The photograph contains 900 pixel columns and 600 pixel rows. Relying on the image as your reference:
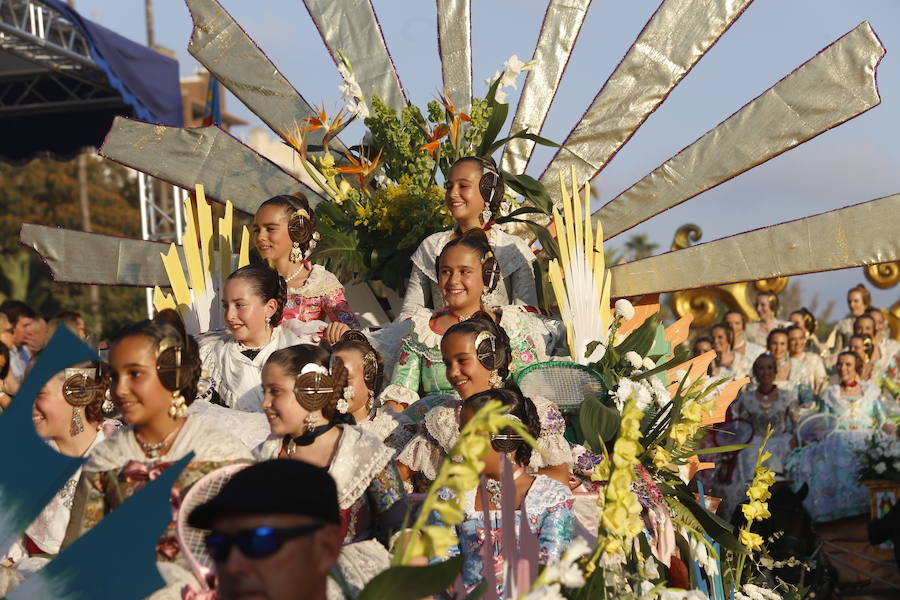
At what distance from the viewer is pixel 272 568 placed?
2.04 metres

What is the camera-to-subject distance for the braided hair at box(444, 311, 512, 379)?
14.3 feet

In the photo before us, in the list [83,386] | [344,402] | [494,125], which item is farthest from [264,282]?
[494,125]

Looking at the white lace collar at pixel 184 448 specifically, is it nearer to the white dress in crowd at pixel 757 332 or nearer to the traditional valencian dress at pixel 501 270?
the traditional valencian dress at pixel 501 270

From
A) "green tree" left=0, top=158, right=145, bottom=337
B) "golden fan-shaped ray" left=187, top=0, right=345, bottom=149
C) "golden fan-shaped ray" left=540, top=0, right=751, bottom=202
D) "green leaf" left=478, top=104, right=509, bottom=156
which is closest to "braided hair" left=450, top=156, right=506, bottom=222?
"green leaf" left=478, top=104, right=509, bottom=156

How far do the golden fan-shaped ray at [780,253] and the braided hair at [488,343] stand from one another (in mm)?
1675

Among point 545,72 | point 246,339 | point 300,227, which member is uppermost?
point 545,72

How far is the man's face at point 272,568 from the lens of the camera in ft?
6.66

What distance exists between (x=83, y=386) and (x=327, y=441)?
928 mm

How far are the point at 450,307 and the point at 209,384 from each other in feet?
3.34

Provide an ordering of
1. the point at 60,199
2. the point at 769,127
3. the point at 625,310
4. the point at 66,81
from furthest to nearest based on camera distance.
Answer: the point at 60,199 < the point at 66,81 < the point at 769,127 < the point at 625,310

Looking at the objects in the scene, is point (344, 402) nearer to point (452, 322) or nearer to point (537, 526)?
point (537, 526)

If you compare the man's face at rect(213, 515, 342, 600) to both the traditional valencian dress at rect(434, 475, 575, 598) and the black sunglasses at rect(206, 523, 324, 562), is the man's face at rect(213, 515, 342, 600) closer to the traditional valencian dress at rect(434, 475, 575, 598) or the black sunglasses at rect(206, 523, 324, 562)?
the black sunglasses at rect(206, 523, 324, 562)

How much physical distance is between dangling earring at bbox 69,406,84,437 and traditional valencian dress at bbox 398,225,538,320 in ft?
6.79

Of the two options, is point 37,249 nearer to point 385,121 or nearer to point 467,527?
point 385,121
